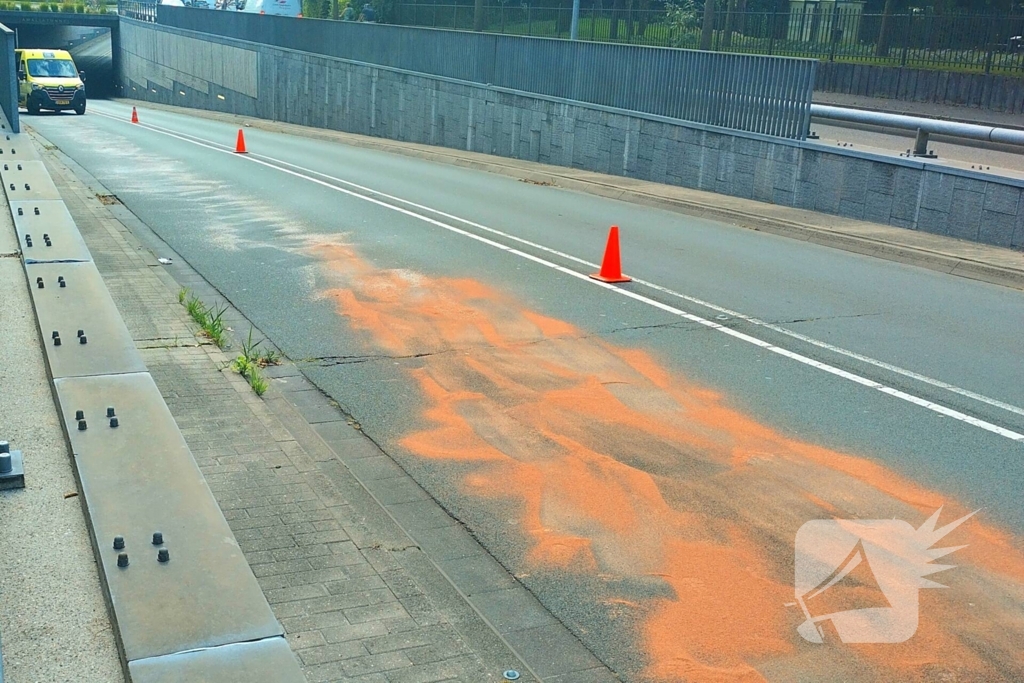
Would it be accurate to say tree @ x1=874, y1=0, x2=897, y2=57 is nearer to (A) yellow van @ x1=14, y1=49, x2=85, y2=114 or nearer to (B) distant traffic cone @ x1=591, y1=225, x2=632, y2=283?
(B) distant traffic cone @ x1=591, y1=225, x2=632, y2=283

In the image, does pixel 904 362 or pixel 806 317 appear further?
pixel 806 317

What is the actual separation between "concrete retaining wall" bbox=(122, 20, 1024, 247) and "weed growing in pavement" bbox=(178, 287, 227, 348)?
406 inches

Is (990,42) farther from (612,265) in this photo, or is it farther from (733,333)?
(733,333)

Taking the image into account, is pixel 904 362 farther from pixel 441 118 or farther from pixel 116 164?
pixel 441 118

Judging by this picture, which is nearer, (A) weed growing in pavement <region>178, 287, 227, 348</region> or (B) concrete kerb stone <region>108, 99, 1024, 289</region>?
(A) weed growing in pavement <region>178, 287, 227, 348</region>

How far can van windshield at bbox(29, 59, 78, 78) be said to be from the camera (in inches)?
1737

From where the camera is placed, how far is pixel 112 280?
11438mm

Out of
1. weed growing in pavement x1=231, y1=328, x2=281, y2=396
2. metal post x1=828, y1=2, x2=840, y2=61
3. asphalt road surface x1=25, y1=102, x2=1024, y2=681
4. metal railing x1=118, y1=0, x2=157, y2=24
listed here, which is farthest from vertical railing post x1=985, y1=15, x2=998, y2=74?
metal railing x1=118, y1=0, x2=157, y2=24

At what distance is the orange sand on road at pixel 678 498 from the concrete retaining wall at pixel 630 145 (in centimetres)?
800

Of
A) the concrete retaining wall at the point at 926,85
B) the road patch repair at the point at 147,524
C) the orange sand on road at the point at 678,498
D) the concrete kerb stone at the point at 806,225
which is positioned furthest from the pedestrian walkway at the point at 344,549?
the concrete retaining wall at the point at 926,85

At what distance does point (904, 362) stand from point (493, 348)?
3.58 metres

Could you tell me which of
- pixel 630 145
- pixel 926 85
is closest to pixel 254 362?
pixel 630 145

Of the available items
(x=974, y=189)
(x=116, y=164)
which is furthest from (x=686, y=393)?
(x=116, y=164)

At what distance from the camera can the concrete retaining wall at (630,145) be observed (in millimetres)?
15742
